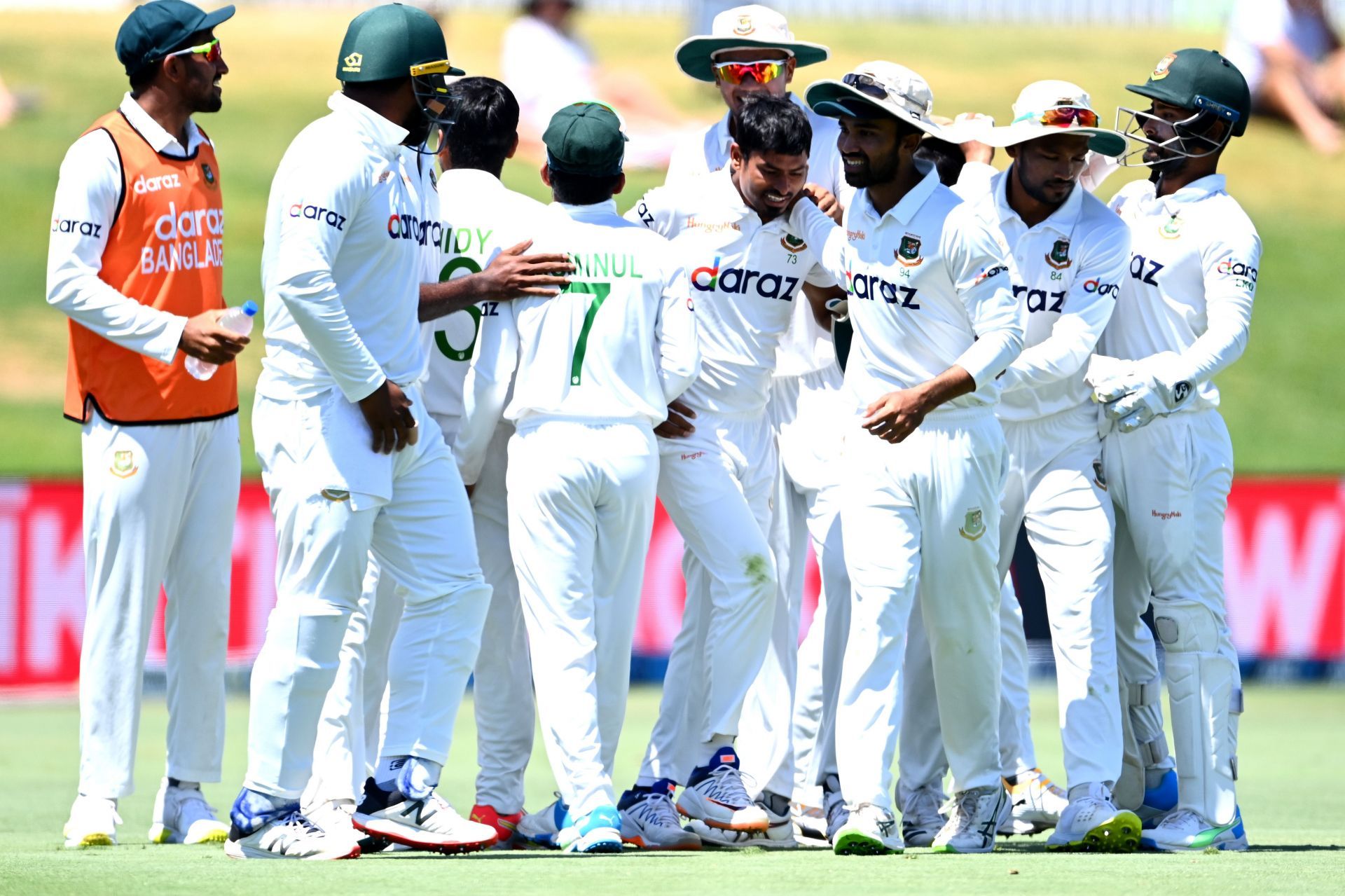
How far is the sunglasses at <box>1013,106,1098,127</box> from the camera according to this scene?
6.78 meters

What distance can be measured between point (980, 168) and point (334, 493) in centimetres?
302

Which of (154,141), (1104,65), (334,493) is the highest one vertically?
(1104,65)

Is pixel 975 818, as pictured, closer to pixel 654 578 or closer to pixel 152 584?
pixel 152 584

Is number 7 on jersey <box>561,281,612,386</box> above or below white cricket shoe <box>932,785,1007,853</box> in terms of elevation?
above

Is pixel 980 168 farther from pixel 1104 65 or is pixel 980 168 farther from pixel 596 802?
pixel 1104 65

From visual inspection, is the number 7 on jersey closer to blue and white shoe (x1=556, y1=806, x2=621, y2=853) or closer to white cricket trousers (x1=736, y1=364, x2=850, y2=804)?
white cricket trousers (x1=736, y1=364, x2=850, y2=804)

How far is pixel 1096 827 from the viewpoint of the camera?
21.7 feet

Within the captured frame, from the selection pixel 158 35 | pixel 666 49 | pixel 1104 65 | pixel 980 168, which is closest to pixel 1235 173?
pixel 1104 65

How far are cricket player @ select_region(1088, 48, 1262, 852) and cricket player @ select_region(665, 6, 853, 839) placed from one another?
1.12 meters

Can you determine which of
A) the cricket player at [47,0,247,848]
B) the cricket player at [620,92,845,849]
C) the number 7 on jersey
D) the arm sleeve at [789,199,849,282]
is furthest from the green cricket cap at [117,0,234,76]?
the arm sleeve at [789,199,849,282]

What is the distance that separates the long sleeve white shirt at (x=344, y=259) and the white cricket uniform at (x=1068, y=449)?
2048mm

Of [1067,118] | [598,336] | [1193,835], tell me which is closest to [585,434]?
[598,336]

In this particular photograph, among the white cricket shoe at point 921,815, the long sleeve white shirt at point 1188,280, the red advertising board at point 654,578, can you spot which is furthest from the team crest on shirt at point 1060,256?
the red advertising board at point 654,578

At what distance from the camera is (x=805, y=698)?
741 centimetres
